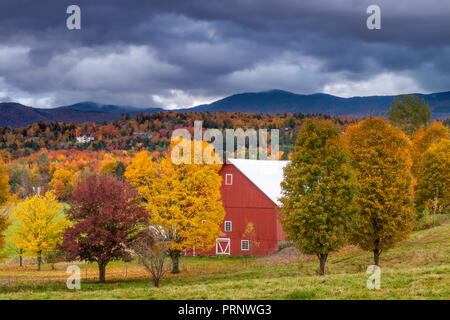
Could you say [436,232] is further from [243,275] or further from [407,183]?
[243,275]

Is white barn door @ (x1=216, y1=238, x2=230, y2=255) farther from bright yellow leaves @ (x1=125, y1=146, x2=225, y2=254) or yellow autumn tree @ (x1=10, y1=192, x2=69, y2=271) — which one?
yellow autumn tree @ (x1=10, y1=192, x2=69, y2=271)

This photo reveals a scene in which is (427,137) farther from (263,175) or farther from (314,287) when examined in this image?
(314,287)

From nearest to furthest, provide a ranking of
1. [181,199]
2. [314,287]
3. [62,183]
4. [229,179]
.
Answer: [314,287] → [181,199] → [229,179] → [62,183]

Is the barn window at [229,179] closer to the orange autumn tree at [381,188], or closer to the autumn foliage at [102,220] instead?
the autumn foliage at [102,220]

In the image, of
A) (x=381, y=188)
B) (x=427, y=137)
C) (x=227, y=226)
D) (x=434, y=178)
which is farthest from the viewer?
(x=427, y=137)

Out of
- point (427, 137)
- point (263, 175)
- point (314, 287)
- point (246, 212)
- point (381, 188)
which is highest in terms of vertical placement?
point (427, 137)

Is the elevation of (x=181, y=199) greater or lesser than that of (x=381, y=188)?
lesser

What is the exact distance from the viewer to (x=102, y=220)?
3125cm

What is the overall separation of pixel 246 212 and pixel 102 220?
85.7 ft

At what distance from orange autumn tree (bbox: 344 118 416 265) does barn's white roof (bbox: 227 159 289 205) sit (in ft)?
79.6

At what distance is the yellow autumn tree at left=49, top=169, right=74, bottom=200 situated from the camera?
411 feet

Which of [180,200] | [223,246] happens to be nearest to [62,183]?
[223,246]

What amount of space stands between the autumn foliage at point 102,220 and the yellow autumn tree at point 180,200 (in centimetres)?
508
